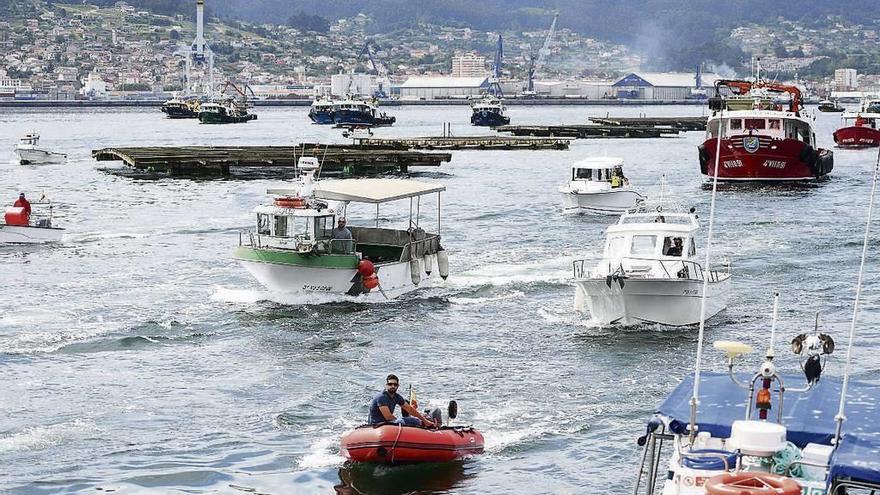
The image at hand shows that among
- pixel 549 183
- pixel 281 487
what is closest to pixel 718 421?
pixel 281 487

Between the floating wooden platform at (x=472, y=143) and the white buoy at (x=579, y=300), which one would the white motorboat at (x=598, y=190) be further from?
the floating wooden platform at (x=472, y=143)

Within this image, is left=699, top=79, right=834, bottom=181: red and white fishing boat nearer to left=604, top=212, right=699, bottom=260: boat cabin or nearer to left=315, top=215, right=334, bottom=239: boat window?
left=604, top=212, right=699, bottom=260: boat cabin

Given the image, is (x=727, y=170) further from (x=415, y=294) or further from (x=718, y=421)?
(x=718, y=421)

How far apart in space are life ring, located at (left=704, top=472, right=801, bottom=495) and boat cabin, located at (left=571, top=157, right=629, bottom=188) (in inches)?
2007

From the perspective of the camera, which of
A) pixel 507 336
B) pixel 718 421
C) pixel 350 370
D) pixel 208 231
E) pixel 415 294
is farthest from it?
pixel 208 231

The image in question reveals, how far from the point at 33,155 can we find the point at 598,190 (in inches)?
2303

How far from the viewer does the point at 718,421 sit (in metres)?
17.8

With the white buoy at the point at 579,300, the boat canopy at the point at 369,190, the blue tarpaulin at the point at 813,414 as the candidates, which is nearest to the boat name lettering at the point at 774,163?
the boat canopy at the point at 369,190

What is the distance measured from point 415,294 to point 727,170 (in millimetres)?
41855

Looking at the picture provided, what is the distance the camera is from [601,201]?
65062mm

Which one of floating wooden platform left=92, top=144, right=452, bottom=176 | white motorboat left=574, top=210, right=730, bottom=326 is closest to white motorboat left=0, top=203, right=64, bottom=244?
white motorboat left=574, top=210, right=730, bottom=326

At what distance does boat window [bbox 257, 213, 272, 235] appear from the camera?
40331mm

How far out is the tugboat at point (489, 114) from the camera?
598ft

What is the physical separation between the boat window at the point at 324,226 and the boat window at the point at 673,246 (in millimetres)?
9287
